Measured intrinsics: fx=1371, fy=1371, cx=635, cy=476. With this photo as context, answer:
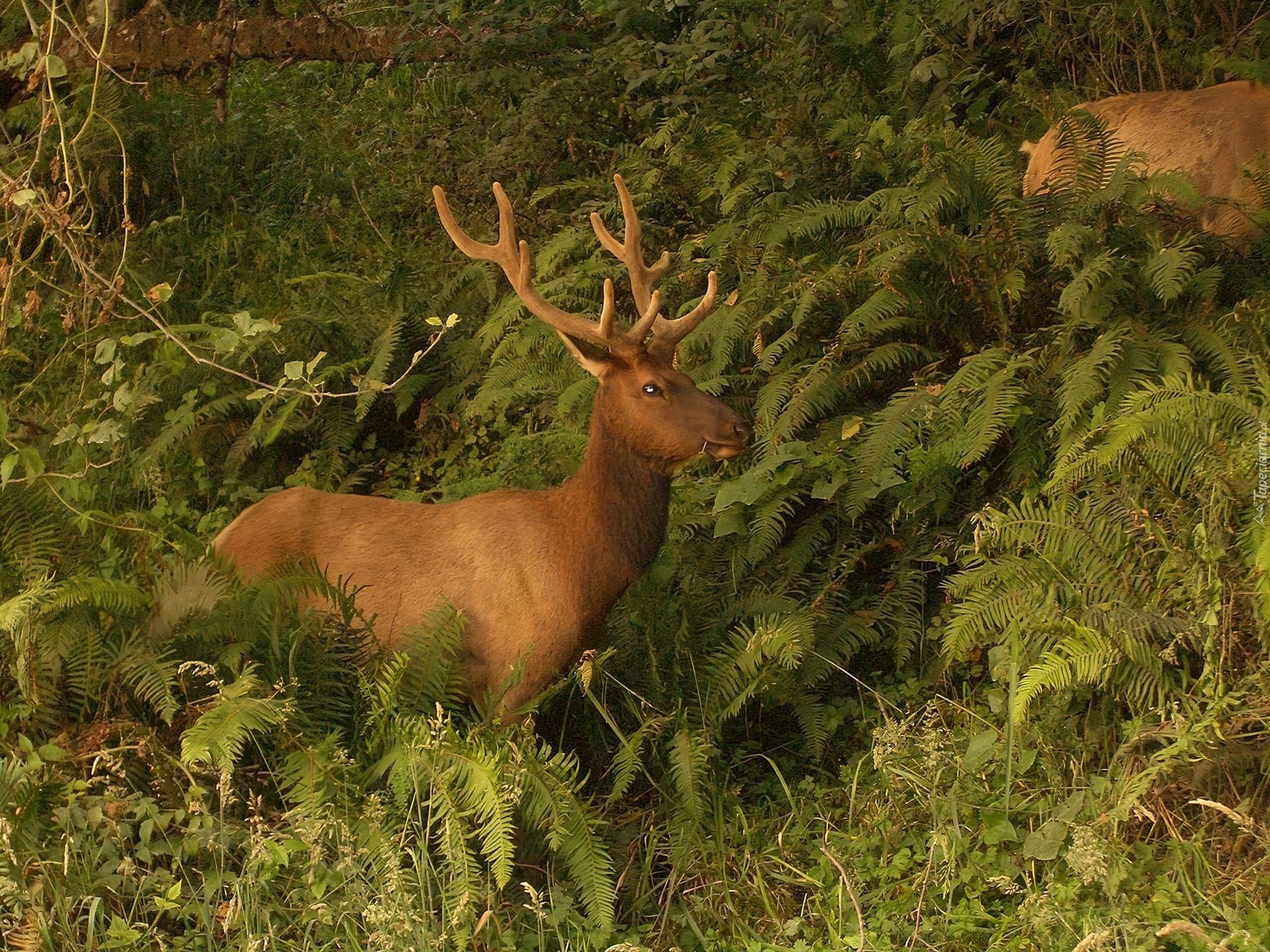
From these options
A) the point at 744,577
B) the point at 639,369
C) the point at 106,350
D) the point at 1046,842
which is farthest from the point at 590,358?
the point at 1046,842

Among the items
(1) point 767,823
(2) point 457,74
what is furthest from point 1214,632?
(2) point 457,74

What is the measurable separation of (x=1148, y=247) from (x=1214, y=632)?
276 centimetres

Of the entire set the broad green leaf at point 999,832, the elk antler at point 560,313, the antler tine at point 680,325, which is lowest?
the broad green leaf at point 999,832

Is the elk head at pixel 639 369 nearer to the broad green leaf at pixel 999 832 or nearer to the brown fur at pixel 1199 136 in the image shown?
the broad green leaf at pixel 999 832

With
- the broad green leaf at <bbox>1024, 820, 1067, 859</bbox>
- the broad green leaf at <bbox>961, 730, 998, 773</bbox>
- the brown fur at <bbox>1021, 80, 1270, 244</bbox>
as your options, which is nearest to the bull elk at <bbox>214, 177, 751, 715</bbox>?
the broad green leaf at <bbox>961, 730, 998, 773</bbox>

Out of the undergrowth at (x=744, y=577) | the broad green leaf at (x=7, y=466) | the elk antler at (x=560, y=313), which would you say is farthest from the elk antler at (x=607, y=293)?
A: the broad green leaf at (x=7, y=466)

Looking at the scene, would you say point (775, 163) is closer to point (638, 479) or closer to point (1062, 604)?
point (638, 479)

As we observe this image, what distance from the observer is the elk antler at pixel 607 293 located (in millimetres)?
5777

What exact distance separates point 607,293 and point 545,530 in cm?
105

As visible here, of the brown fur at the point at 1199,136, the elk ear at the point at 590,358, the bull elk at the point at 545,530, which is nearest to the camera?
the bull elk at the point at 545,530

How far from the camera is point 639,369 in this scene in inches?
230

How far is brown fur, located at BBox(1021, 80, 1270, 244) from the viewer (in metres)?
7.82

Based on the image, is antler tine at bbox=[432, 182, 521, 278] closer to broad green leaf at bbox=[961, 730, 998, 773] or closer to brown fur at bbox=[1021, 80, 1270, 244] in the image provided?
broad green leaf at bbox=[961, 730, 998, 773]

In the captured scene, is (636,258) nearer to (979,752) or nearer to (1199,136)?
(979,752)
